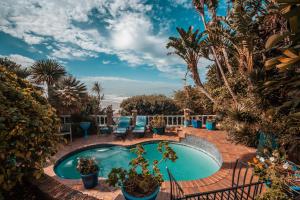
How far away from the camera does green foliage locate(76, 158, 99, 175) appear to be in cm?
418

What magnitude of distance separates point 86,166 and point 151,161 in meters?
3.66

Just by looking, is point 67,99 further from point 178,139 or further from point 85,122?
point 178,139

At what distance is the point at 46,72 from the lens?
35.0ft

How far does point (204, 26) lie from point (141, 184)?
10306 mm

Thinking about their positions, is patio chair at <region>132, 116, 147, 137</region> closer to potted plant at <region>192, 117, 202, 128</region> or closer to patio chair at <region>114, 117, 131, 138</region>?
patio chair at <region>114, 117, 131, 138</region>

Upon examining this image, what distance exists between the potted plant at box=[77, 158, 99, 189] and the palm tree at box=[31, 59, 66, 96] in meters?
8.74

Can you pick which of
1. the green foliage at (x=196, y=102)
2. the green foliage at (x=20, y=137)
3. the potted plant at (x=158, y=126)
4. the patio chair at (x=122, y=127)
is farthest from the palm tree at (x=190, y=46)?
the green foliage at (x=20, y=137)

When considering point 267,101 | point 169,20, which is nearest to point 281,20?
point 267,101

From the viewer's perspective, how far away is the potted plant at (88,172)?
4172 mm

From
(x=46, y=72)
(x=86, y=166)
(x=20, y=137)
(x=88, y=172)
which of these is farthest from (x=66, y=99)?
(x=20, y=137)

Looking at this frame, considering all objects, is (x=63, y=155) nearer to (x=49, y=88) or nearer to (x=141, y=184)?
(x=49, y=88)

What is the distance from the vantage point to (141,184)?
305 cm

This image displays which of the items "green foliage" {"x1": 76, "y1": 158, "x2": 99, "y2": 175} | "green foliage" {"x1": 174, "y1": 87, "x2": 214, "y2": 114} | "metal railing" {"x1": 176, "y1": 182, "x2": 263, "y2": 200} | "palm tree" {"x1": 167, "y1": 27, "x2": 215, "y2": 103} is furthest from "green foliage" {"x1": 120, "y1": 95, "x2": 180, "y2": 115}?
"metal railing" {"x1": 176, "y1": 182, "x2": 263, "y2": 200}

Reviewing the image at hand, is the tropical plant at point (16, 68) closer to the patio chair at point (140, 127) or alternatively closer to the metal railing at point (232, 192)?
the patio chair at point (140, 127)
